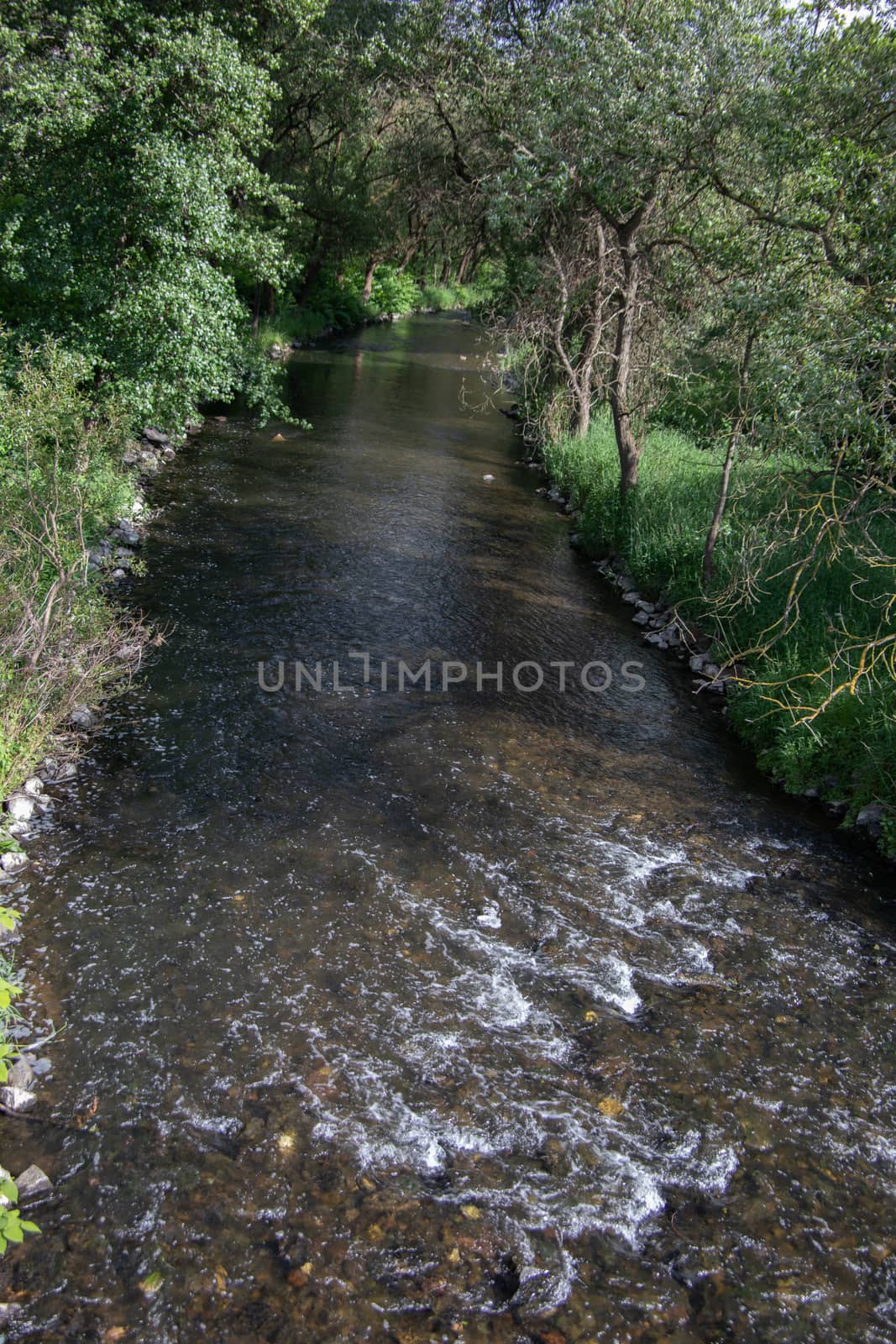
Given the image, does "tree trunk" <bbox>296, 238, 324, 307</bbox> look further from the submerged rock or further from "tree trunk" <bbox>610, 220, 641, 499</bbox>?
the submerged rock

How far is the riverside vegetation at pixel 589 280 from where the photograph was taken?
27.7 ft

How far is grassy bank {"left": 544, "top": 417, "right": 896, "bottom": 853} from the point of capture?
8.41 meters

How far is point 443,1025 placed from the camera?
5508 millimetres

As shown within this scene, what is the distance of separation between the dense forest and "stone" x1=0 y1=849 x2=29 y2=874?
73 cm

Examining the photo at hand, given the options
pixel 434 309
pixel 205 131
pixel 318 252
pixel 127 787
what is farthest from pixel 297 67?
pixel 434 309

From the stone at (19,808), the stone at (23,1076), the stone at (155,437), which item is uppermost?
the stone at (155,437)

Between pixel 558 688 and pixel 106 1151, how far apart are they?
6.96 m

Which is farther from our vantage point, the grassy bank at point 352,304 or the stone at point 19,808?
the grassy bank at point 352,304

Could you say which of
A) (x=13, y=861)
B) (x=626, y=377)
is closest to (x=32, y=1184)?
(x=13, y=861)

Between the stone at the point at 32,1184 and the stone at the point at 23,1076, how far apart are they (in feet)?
1.74

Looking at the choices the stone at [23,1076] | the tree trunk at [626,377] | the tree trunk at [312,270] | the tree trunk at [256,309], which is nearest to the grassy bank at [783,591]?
the tree trunk at [626,377]

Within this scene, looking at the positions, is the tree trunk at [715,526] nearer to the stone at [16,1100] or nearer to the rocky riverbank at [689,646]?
the rocky riverbank at [689,646]

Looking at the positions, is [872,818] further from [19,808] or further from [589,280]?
[589,280]

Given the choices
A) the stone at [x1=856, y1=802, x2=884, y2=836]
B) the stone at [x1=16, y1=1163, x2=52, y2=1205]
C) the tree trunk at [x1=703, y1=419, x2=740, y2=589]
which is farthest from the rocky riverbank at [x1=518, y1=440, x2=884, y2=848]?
the stone at [x1=16, y1=1163, x2=52, y2=1205]
